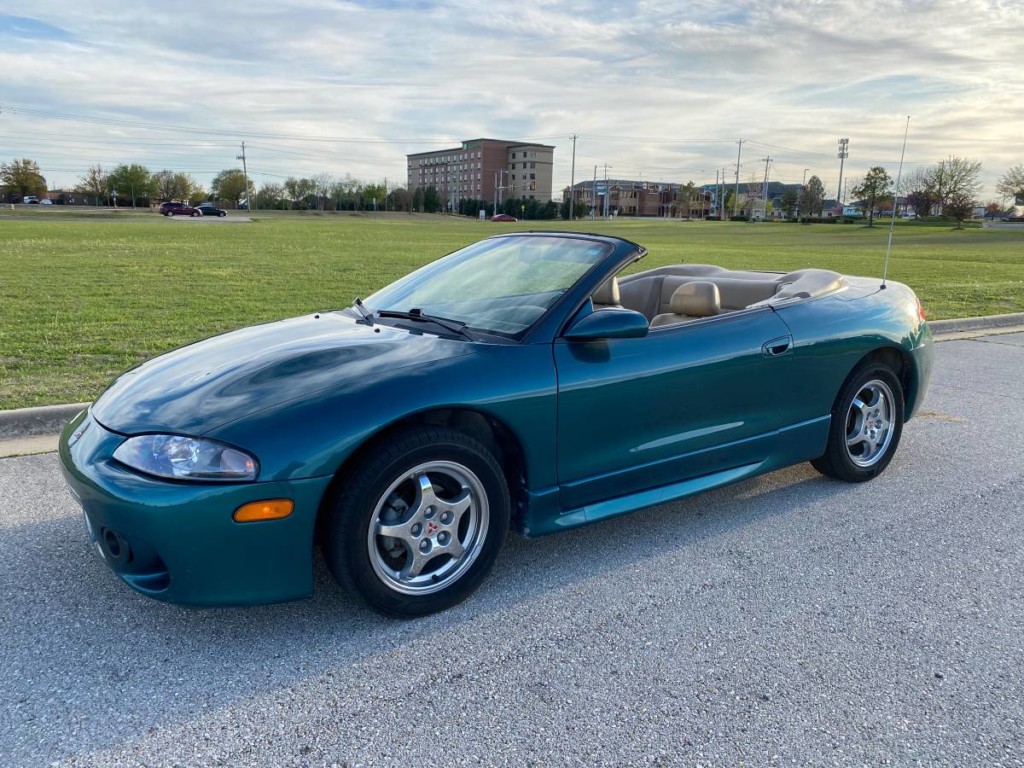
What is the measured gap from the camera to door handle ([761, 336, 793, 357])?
12.1ft

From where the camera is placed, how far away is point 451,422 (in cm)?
295

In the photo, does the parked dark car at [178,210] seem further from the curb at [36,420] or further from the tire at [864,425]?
the tire at [864,425]

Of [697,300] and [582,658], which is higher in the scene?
[697,300]

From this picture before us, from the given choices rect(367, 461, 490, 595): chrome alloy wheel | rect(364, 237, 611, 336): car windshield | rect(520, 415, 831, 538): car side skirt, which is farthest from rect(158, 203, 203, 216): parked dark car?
rect(367, 461, 490, 595): chrome alloy wheel

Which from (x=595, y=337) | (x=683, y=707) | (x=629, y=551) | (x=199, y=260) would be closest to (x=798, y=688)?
(x=683, y=707)

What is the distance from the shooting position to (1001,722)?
2.33 metres

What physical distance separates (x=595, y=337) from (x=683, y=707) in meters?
1.41

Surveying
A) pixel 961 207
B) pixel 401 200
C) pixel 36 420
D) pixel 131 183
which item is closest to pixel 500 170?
pixel 401 200

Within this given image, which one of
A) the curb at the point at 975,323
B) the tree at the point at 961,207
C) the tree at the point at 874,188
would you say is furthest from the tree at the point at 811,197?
the curb at the point at 975,323

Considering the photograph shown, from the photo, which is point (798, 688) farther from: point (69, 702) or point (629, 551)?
point (69, 702)

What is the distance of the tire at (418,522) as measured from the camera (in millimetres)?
2598

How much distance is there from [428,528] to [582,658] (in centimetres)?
71

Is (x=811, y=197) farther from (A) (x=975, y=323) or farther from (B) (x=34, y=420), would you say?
(B) (x=34, y=420)

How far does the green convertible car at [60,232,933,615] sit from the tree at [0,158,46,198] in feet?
371
